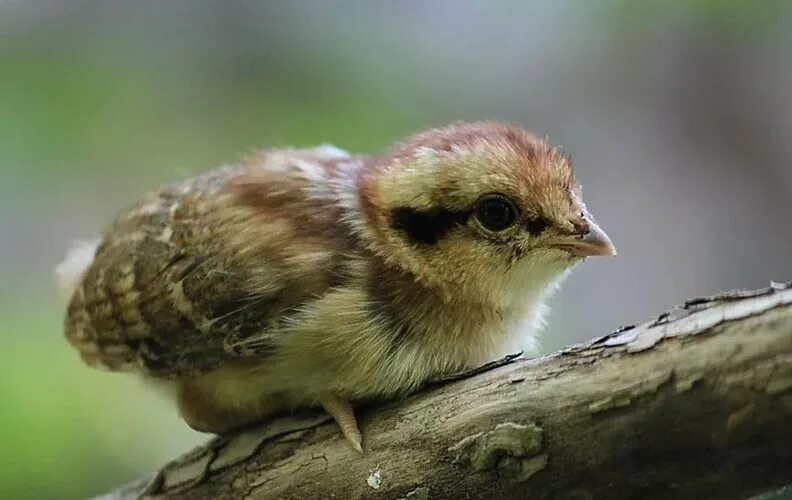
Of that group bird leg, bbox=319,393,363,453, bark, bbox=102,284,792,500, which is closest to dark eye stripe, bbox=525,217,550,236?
bark, bbox=102,284,792,500

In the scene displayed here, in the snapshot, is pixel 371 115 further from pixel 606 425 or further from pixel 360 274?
pixel 606 425

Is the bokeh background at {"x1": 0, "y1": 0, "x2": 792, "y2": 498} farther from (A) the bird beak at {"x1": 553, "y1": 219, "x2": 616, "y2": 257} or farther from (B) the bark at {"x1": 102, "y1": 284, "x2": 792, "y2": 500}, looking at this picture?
(B) the bark at {"x1": 102, "y1": 284, "x2": 792, "y2": 500}

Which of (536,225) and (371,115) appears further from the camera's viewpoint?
(371,115)

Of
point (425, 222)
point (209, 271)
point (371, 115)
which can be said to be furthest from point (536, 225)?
point (371, 115)

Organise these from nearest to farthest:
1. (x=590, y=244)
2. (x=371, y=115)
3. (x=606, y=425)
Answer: (x=606, y=425) < (x=590, y=244) < (x=371, y=115)

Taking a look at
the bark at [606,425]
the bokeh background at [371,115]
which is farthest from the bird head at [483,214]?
the bokeh background at [371,115]

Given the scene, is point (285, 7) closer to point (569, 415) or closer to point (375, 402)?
point (375, 402)

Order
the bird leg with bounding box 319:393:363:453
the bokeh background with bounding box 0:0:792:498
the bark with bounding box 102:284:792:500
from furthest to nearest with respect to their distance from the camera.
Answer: the bokeh background with bounding box 0:0:792:498 → the bird leg with bounding box 319:393:363:453 → the bark with bounding box 102:284:792:500
